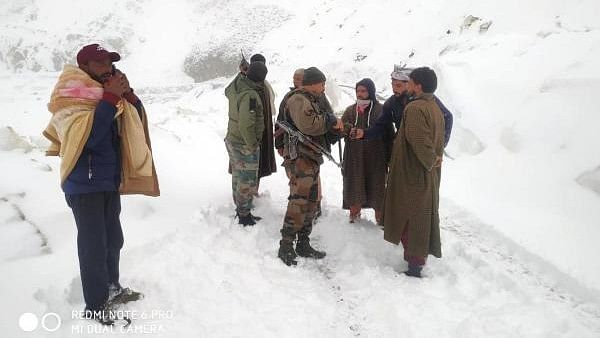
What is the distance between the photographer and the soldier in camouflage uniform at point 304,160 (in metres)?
3.77

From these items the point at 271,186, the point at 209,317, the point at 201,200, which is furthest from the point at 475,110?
the point at 209,317

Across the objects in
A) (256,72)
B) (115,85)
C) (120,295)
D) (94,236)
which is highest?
(115,85)

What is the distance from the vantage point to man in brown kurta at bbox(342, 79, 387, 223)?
458cm

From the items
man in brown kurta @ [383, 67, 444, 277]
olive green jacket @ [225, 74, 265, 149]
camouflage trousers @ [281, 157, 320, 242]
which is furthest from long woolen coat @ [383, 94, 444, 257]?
olive green jacket @ [225, 74, 265, 149]

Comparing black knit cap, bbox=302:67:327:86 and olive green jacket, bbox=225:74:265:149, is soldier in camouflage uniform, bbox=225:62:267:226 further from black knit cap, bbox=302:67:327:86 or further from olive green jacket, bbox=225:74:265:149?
black knit cap, bbox=302:67:327:86

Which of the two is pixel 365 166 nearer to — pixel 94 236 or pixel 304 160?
pixel 304 160

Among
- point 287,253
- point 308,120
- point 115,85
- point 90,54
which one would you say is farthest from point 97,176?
point 287,253

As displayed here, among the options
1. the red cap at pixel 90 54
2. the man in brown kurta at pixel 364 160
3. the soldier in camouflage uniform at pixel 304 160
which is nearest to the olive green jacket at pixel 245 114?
the soldier in camouflage uniform at pixel 304 160

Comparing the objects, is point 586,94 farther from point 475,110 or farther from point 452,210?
point 452,210

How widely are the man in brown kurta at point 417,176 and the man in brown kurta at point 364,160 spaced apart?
2.43 ft

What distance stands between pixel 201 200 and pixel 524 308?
12.9 ft

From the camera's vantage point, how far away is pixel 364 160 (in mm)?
4734

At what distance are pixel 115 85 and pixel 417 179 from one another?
2.70 meters

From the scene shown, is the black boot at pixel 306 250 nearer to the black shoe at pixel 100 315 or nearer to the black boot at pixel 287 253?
the black boot at pixel 287 253
